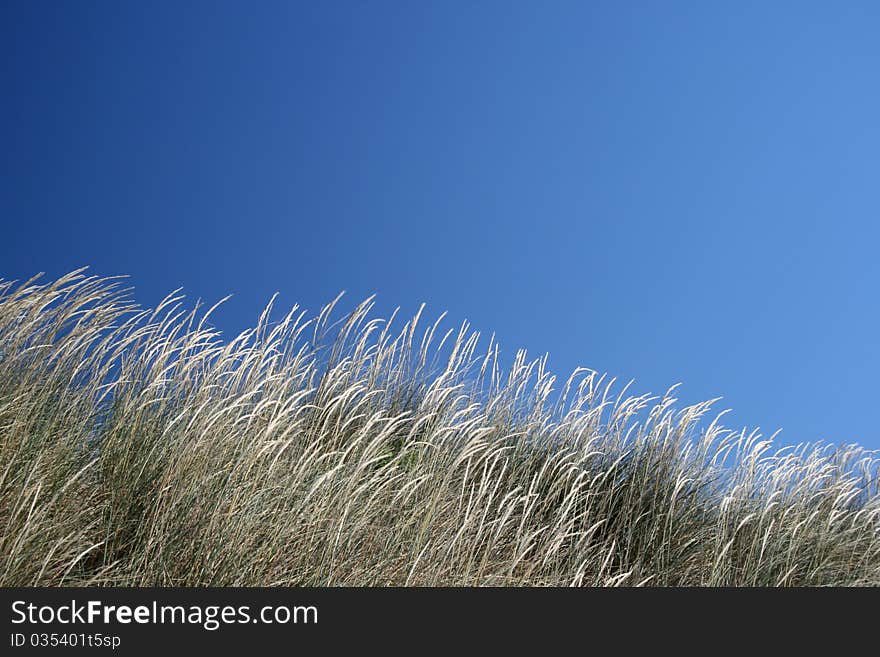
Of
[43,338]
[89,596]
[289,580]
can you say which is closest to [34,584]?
[89,596]

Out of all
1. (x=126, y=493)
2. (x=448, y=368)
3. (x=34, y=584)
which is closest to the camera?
(x=34, y=584)

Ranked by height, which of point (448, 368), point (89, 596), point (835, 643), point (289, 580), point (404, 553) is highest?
point (448, 368)

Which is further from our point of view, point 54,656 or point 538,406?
point 538,406

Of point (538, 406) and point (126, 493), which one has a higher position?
point (538, 406)

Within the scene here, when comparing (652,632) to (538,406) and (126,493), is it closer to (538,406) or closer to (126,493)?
(126,493)

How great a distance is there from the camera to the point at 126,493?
2850mm

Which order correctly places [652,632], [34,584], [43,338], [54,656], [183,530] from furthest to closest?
[43,338] < [183,530] < [652,632] < [34,584] < [54,656]

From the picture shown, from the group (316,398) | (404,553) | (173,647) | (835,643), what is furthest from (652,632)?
(316,398)

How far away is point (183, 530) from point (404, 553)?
1.11 m

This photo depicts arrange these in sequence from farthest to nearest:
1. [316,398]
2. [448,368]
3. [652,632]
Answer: [448,368]
[316,398]
[652,632]

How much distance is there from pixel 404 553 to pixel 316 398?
1.63m

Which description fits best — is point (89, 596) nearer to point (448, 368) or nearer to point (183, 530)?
point (183, 530)

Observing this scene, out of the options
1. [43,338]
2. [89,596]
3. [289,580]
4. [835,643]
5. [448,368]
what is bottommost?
[835,643]

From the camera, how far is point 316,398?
4652mm
